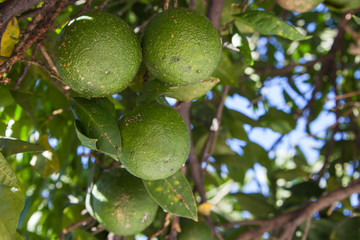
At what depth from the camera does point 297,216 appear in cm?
180

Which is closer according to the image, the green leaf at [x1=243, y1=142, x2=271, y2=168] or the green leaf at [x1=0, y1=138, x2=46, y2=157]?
the green leaf at [x1=0, y1=138, x2=46, y2=157]

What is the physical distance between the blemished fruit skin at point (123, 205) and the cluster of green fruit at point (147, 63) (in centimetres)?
26

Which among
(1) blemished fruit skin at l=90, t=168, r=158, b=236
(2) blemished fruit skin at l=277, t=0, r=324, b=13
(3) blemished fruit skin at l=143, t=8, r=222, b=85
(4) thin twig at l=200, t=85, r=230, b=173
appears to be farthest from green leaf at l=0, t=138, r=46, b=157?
(2) blemished fruit skin at l=277, t=0, r=324, b=13

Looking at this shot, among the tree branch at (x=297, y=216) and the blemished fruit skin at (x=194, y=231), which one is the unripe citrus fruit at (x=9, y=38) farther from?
the tree branch at (x=297, y=216)

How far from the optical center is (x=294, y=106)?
262 centimetres

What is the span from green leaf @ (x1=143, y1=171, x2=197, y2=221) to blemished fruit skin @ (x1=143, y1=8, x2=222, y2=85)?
349mm

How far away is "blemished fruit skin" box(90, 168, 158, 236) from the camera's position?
4.37ft

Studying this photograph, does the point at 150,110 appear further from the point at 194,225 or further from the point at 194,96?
the point at 194,225

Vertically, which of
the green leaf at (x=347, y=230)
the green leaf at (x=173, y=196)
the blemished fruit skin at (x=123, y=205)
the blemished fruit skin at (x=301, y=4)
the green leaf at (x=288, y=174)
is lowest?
the green leaf at (x=288, y=174)

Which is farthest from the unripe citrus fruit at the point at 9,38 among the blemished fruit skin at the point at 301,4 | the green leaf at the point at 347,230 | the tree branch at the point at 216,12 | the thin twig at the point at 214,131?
the green leaf at the point at 347,230

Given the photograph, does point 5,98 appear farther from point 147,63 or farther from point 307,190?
point 307,190

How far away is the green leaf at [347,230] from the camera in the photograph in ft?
5.69

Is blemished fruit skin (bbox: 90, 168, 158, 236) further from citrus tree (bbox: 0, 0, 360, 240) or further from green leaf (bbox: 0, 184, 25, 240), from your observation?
green leaf (bbox: 0, 184, 25, 240)

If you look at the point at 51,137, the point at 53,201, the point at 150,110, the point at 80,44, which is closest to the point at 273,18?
the point at 150,110
